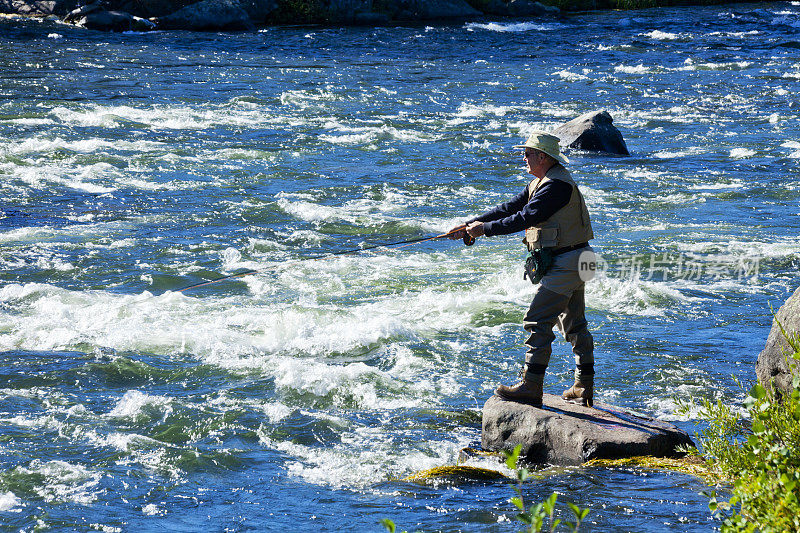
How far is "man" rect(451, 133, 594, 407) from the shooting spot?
5770 mm

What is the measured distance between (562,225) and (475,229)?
60 centimetres

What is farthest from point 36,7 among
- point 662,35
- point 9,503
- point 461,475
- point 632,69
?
point 461,475

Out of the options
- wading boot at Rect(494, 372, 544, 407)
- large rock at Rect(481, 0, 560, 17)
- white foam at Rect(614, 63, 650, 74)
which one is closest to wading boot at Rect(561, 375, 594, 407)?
wading boot at Rect(494, 372, 544, 407)

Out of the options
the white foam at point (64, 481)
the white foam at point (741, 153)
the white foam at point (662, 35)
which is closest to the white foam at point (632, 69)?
the white foam at point (662, 35)

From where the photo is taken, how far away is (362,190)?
13.8m

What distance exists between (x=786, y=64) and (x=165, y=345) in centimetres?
2266

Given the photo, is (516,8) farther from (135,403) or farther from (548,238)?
(548,238)

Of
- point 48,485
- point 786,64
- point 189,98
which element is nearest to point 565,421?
point 48,485

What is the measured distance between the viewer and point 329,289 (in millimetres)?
9633

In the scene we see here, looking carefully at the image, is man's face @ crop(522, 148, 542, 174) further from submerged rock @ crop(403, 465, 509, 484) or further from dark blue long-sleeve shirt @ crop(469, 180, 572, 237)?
submerged rock @ crop(403, 465, 509, 484)

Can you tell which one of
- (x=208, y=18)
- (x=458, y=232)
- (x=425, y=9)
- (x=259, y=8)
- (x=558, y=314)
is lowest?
(x=558, y=314)

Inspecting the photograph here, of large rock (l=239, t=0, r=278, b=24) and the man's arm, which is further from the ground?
large rock (l=239, t=0, r=278, b=24)

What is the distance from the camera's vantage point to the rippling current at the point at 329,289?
5.50 metres

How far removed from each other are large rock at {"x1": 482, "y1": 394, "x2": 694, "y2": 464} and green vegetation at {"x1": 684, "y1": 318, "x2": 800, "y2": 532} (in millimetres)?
1052
